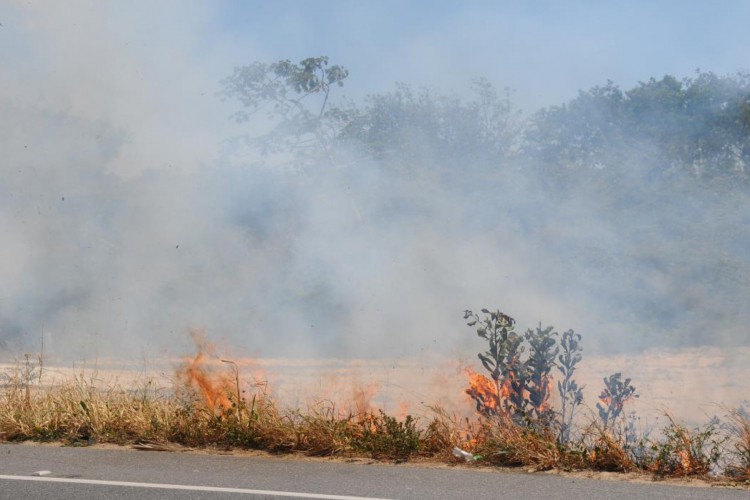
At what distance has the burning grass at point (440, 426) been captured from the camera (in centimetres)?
607

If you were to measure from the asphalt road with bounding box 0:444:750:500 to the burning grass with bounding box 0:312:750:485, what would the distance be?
12.1 inches

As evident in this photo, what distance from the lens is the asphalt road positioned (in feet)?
17.5

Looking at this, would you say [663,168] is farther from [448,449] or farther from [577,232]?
[448,449]

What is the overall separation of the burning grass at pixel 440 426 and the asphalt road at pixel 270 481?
0.31m

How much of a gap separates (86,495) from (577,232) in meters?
11.0

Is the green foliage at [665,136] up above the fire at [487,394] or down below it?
above

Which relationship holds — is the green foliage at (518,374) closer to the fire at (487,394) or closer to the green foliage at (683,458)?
the fire at (487,394)

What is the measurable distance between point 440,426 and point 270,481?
1.51m

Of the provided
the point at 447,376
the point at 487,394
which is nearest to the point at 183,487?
the point at 487,394

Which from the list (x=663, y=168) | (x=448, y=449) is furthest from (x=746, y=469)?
(x=663, y=168)

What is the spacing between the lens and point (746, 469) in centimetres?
572

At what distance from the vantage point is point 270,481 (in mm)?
5742

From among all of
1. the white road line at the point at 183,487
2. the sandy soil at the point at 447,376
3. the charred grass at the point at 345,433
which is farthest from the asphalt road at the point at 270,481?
the sandy soil at the point at 447,376

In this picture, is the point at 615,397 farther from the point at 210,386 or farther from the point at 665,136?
the point at 665,136
